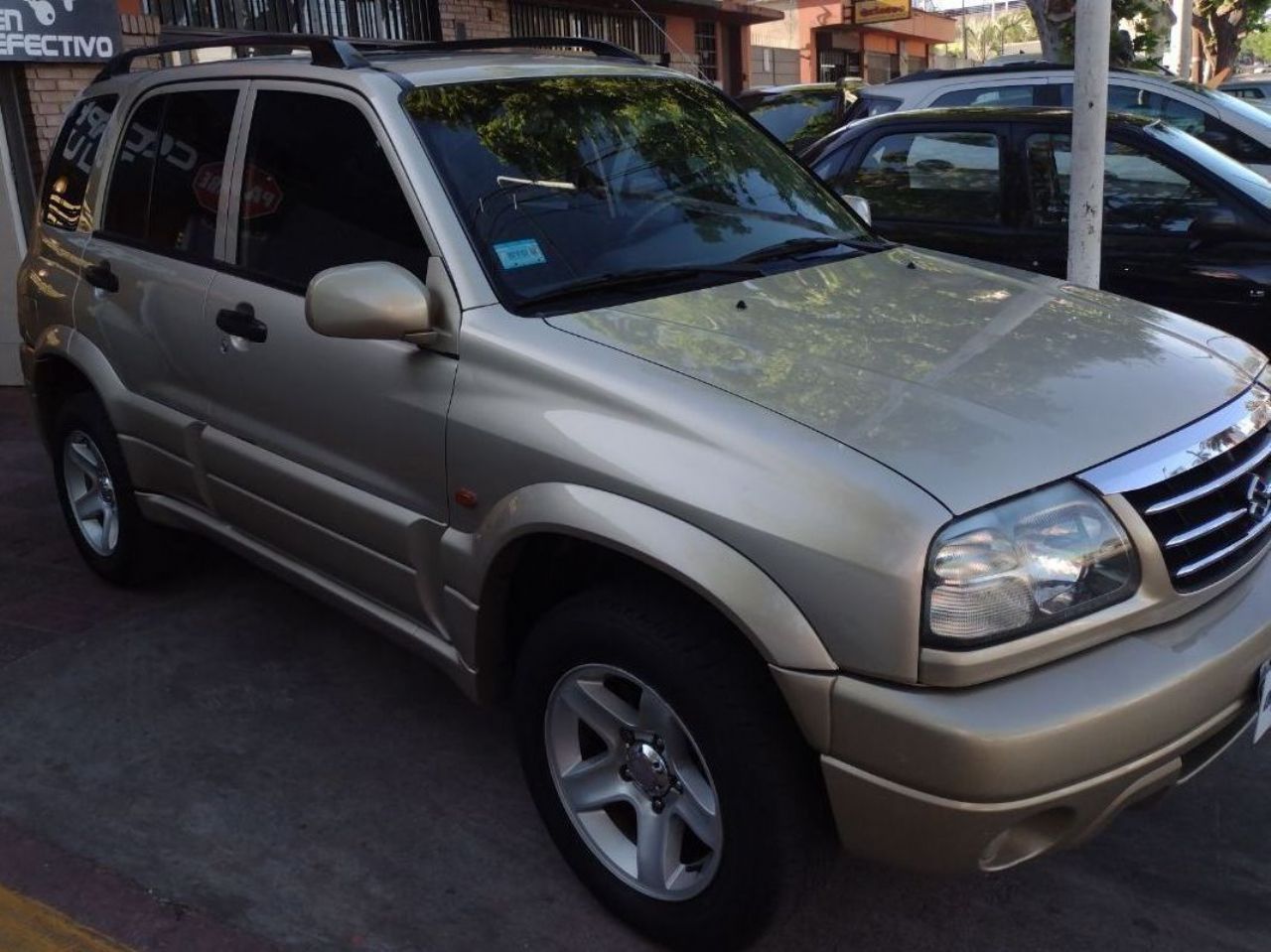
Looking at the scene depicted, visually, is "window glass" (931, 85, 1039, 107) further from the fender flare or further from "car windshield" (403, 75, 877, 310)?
the fender flare

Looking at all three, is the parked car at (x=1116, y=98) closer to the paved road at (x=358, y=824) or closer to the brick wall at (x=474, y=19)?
the brick wall at (x=474, y=19)

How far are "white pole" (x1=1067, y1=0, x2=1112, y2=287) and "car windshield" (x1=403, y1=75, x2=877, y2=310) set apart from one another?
1666 mm

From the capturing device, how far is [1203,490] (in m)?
2.44

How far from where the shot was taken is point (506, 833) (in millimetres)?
3201

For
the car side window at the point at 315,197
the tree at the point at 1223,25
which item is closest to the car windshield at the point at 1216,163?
the car side window at the point at 315,197

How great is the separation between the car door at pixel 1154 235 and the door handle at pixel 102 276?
4073 mm

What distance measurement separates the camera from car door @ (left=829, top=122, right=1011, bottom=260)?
6.15m

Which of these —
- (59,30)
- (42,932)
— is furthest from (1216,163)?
(59,30)

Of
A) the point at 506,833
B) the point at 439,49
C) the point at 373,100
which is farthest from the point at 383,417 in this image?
the point at 439,49

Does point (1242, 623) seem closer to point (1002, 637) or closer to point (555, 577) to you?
point (1002, 637)

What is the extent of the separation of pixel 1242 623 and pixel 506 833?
181 cm

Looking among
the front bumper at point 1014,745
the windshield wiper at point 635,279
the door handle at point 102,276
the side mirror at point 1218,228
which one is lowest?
the front bumper at point 1014,745

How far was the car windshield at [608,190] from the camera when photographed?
304 centimetres

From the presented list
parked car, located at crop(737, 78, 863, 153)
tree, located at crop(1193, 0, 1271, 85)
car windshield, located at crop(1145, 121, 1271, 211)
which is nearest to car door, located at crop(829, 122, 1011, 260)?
car windshield, located at crop(1145, 121, 1271, 211)
